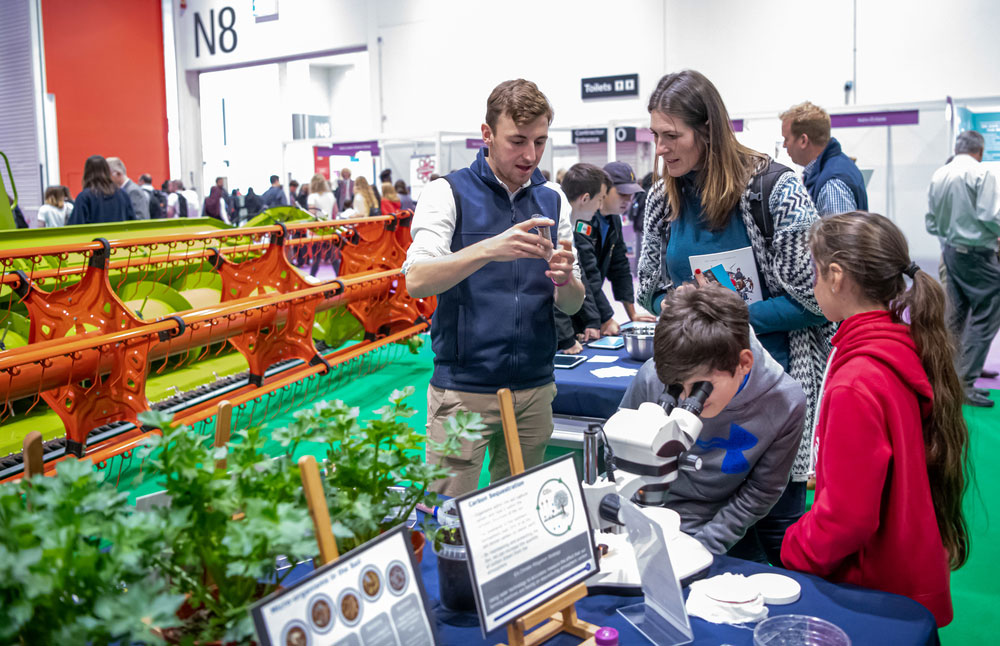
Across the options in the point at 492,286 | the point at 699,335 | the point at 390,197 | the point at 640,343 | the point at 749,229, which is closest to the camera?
the point at 699,335

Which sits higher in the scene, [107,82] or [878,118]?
[107,82]

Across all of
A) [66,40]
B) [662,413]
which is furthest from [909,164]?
[66,40]

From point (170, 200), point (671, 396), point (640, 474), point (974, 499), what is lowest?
point (974, 499)

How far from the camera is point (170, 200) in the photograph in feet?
46.6

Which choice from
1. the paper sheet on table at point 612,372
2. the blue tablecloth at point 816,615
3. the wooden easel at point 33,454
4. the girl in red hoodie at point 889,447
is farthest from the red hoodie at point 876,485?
the paper sheet on table at point 612,372

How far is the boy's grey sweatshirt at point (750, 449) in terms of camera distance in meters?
1.80

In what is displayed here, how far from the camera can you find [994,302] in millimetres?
5289

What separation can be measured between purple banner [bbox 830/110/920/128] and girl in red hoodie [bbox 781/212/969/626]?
906 cm

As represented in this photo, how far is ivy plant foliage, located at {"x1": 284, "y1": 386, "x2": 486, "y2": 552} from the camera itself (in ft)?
4.02

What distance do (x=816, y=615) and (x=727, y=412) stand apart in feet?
1.81

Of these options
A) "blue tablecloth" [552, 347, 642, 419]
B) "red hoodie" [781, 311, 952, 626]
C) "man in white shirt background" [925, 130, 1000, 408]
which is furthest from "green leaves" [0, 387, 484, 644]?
"man in white shirt background" [925, 130, 1000, 408]

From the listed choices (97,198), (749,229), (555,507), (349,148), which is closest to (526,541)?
(555,507)

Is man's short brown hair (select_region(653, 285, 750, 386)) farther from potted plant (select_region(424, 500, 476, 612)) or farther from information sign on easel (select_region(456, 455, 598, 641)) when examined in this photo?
potted plant (select_region(424, 500, 476, 612))

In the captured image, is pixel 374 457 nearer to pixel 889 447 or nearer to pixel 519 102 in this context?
pixel 889 447
